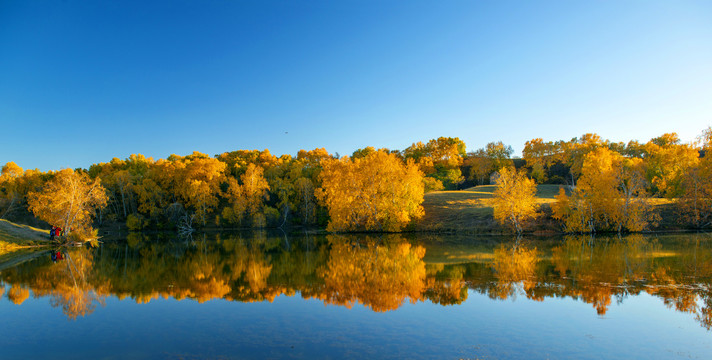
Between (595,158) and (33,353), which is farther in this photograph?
(595,158)

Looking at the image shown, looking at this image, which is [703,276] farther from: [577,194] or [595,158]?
[595,158]

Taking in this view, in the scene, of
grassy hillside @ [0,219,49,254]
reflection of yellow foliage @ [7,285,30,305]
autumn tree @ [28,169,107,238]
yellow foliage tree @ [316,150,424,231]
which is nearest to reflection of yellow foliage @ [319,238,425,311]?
reflection of yellow foliage @ [7,285,30,305]

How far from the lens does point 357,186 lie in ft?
145

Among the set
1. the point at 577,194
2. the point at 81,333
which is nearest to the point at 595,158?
the point at 577,194

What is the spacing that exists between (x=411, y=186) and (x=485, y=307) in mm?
31429

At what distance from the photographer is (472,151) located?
295ft

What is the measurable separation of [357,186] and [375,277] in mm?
27597

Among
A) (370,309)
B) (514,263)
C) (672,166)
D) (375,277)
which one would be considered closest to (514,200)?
(514,263)

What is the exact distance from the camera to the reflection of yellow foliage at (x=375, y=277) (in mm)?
13229

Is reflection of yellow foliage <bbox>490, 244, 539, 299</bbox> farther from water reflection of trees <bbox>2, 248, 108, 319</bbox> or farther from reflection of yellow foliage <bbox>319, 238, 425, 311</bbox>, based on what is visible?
water reflection of trees <bbox>2, 248, 108, 319</bbox>

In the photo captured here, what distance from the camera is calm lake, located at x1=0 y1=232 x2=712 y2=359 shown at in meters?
8.76

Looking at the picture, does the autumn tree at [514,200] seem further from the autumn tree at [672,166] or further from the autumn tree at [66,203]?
the autumn tree at [66,203]

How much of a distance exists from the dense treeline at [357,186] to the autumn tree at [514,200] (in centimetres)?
42

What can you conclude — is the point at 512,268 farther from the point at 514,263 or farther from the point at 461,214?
the point at 461,214
